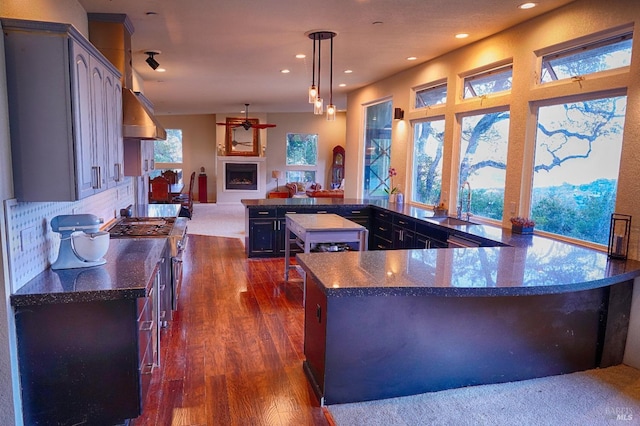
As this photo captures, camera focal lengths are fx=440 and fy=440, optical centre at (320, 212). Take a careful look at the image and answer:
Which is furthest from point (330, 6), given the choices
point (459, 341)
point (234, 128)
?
point (234, 128)

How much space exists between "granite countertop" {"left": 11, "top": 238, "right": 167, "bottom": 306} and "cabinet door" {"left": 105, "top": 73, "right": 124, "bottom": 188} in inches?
22.7

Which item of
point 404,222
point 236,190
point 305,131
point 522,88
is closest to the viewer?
point 522,88

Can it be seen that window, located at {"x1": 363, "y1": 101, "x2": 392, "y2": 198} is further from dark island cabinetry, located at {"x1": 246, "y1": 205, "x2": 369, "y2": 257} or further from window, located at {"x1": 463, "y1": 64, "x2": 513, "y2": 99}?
window, located at {"x1": 463, "y1": 64, "x2": 513, "y2": 99}

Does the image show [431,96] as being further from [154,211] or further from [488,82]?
[154,211]

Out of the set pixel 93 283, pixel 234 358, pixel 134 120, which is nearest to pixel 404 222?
pixel 234 358

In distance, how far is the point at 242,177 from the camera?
44.5 feet

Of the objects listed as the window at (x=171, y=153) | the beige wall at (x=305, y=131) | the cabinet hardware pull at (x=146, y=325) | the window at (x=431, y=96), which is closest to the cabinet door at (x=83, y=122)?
the cabinet hardware pull at (x=146, y=325)

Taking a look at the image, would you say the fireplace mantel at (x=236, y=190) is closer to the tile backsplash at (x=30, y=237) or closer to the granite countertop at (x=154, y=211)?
the granite countertop at (x=154, y=211)

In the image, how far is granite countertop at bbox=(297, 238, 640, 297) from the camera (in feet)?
7.72

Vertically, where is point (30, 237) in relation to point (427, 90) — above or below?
below

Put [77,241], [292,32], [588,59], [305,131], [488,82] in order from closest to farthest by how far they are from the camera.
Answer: [77,241] < [588,59] < [292,32] < [488,82] < [305,131]

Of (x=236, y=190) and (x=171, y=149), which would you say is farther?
(x=171, y=149)

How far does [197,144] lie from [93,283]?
12.2 m

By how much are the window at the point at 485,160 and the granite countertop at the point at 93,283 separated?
349 centimetres
